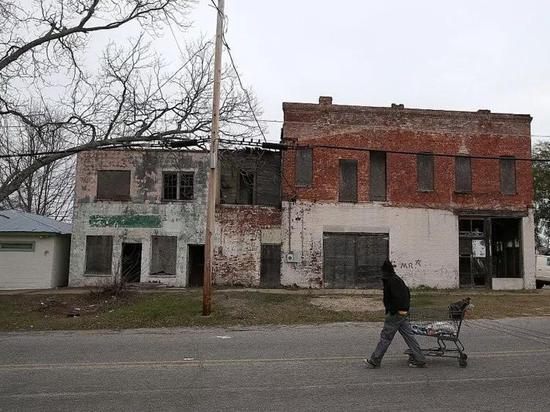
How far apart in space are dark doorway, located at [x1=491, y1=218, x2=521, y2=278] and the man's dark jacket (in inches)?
843

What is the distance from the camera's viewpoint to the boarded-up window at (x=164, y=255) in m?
25.7

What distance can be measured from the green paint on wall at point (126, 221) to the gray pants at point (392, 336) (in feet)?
62.3

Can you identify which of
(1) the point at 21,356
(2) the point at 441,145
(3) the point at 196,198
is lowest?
(1) the point at 21,356

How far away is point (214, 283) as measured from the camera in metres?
25.4

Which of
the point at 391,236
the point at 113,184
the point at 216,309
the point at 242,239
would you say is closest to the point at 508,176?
the point at 391,236

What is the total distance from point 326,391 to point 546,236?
182ft

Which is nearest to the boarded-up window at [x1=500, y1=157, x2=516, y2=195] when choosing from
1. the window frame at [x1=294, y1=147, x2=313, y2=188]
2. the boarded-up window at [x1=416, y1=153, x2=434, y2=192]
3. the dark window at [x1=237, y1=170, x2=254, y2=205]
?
the boarded-up window at [x1=416, y1=153, x2=434, y2=192]

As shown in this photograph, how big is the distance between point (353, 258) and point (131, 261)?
10870 mm

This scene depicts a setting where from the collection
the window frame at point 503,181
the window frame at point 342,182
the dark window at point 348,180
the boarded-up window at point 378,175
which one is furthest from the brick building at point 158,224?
the window frame at point 503,181

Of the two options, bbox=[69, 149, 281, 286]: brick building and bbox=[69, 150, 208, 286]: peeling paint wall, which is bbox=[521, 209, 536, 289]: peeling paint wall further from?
bbox=[69, 150, 208, 286]: peeling paint wall

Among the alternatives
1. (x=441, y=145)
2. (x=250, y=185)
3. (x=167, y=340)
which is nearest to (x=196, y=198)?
(x=250, y=185)

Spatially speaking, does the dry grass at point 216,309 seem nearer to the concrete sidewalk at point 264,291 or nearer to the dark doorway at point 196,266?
the concrete sidewalk at point 264,291

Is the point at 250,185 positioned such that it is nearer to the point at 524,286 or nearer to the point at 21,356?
the point at 524,286

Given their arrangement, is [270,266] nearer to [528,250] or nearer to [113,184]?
[113,184]
